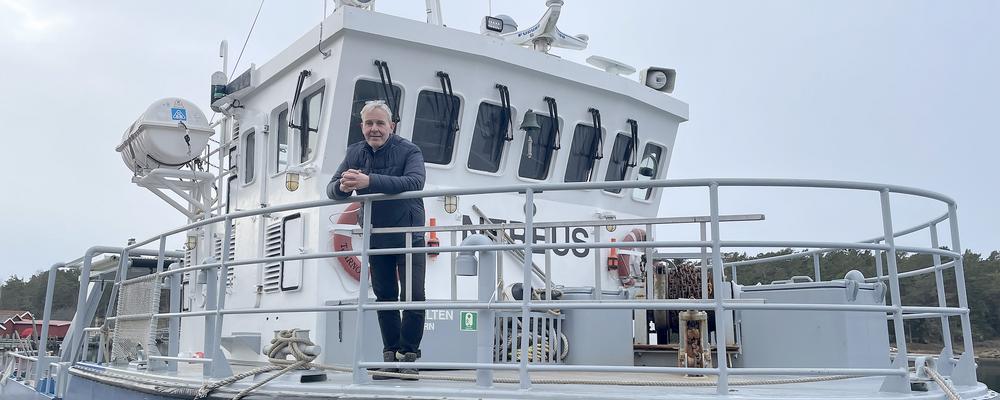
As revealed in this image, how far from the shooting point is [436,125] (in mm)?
7398

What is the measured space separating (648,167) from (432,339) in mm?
3893

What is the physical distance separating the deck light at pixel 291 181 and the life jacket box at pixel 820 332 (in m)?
3.69

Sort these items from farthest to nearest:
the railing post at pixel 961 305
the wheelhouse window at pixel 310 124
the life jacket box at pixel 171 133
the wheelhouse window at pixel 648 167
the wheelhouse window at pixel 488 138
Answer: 1. the life jacket box at pixel 171 133
2. the wheelhouse window at pixel 648 167
3. the wheelhouse window at pixel 488 138
4. the wheelhouse window at pixel 310 124
5. the railing post at pixel 961 305

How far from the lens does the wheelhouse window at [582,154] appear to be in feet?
27.3

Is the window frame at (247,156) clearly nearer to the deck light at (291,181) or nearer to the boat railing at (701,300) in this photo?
the deck light at (291,181)

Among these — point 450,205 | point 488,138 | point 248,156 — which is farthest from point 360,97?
point 248,156

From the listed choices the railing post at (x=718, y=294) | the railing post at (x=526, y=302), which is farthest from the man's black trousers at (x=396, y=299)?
the railing post at (x=718, y=294)

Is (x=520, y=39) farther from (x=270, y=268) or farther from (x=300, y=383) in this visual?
(x=300, y=383)

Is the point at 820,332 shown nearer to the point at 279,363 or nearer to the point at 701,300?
the point at 701,300

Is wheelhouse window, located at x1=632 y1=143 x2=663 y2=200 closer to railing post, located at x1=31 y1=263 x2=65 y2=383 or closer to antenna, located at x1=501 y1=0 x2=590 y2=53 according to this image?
antenna, located at x1=501 y1=0 x2=590 y2=53

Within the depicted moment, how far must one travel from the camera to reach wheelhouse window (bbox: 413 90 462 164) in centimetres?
733

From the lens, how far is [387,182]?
456cm

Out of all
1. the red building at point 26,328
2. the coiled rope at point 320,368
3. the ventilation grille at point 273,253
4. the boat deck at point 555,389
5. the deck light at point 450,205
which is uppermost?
the deck light at point 450,205

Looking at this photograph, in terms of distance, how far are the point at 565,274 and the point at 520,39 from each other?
2.54m
